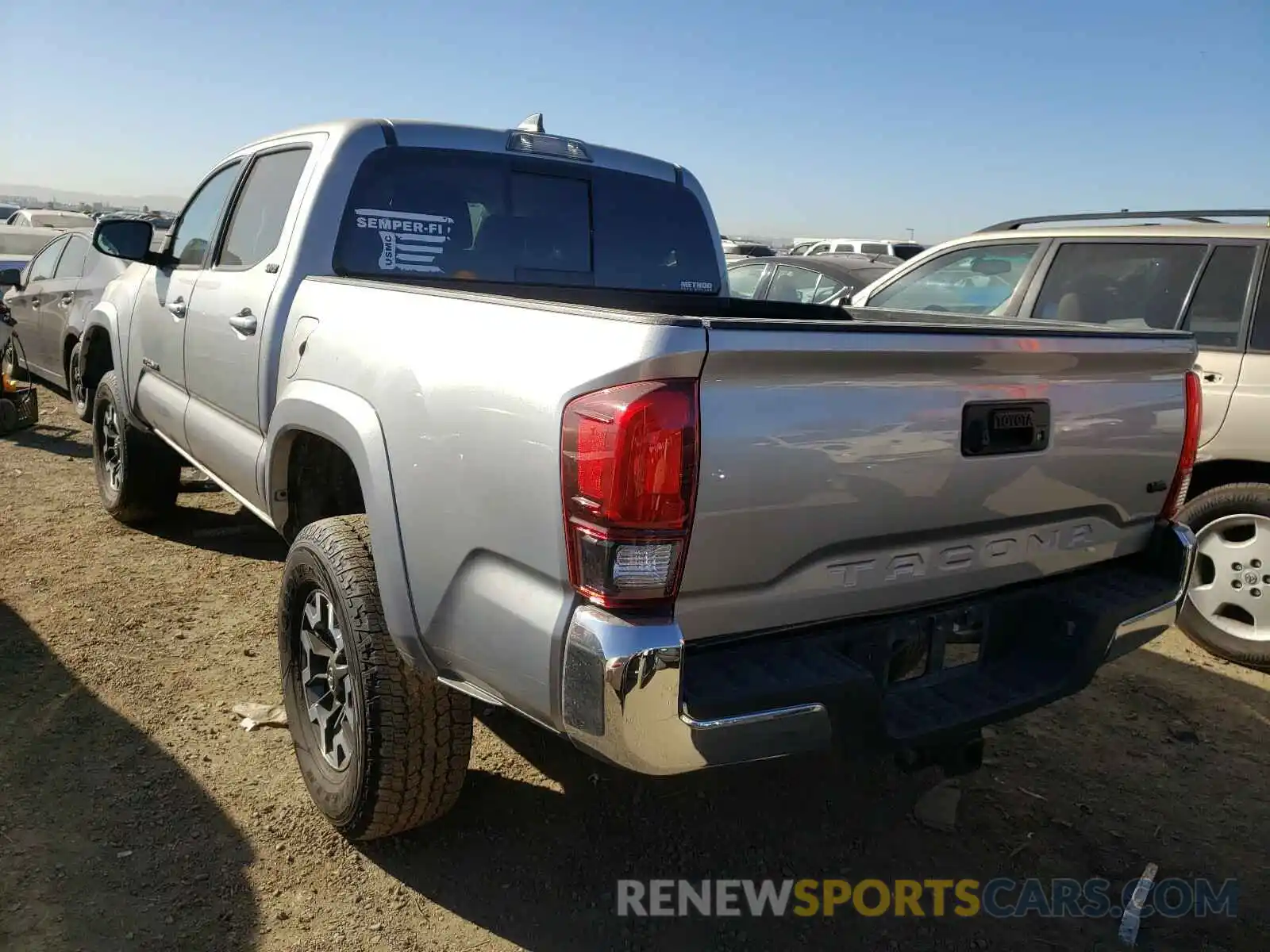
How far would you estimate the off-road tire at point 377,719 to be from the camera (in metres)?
2.37

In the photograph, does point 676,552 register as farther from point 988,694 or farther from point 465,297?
point 988,694

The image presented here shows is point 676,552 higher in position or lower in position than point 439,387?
lower

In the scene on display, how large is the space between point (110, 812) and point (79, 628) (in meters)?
1.46

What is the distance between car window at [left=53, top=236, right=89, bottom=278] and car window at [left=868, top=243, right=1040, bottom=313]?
674 cm

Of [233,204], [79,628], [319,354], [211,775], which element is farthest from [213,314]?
[211,775]

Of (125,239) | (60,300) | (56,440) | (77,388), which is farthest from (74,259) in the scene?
(125,239)

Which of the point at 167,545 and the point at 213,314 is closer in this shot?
the point at 213,314

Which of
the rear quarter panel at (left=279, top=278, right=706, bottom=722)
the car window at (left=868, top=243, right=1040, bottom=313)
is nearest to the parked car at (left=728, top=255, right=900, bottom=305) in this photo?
the car window at (left=868, top=243, right=1040, bottom=313)

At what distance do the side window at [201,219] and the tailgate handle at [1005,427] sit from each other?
3325mm

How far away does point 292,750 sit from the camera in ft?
10.3

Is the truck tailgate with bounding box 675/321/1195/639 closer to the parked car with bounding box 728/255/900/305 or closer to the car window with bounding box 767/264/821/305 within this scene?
the parked car with bounding box 728/255/900/305

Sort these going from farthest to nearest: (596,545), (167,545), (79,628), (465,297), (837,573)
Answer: (167,545) < (79,628) < (465,297) < (837,573) < (596,545)

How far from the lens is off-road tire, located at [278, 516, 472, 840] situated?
93.4 inches

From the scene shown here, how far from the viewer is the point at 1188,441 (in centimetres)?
263
